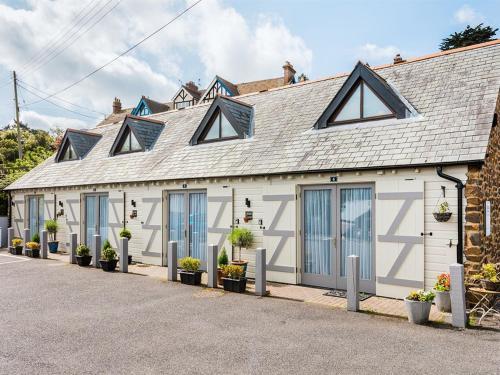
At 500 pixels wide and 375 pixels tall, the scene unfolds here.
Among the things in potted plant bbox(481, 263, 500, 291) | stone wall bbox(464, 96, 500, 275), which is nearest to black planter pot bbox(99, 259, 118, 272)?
stone wall bbox(464, 96, 500, 275)

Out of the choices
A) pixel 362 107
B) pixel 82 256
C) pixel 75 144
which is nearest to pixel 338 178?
pixel 362 107

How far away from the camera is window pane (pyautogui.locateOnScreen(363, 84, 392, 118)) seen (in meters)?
10.0

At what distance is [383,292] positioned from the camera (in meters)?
8.63

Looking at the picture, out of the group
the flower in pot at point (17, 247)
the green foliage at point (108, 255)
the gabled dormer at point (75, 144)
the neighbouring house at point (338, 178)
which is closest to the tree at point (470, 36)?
the neighbouring house at point (338, 178)

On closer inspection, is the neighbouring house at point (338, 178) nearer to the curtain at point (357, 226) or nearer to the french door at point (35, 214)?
the curtain at point (357, 226)

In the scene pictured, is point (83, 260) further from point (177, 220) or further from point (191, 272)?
point (191, 272)

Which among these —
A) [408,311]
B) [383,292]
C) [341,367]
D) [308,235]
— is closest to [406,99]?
[308,235]

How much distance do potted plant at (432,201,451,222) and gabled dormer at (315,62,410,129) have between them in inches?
110

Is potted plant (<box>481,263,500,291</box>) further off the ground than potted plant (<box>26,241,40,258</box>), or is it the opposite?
potted plant (<box>481,263,500,291</box>)

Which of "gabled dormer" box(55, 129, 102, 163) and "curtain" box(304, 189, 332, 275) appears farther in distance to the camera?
"gabled dormer" box(55, 129, 102, 163)

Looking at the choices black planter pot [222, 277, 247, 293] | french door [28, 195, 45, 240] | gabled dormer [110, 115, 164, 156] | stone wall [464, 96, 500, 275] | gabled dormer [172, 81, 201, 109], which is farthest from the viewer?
gabled dormer [172, 81, 201, 109]

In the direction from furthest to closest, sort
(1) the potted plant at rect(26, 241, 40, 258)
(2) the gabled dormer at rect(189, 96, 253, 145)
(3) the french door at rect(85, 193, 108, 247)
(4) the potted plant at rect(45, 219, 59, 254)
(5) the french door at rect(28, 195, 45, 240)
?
(5) the french door at rect(28, 195, 45, 240), (4) the potted plant at rect(45, 219, 59, 254), (1) the potted plant at rect(26, 241, 40, 258), (3) the french door at rect(85, 193, 108, 247), (2) the gabled dormer at rect(189, 96, 253, 145)

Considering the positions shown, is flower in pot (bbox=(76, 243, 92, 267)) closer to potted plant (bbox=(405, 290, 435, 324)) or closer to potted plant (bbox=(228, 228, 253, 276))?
potted plant (bbox=(228, 228, 253, 276))

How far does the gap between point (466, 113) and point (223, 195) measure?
21.4 ft
